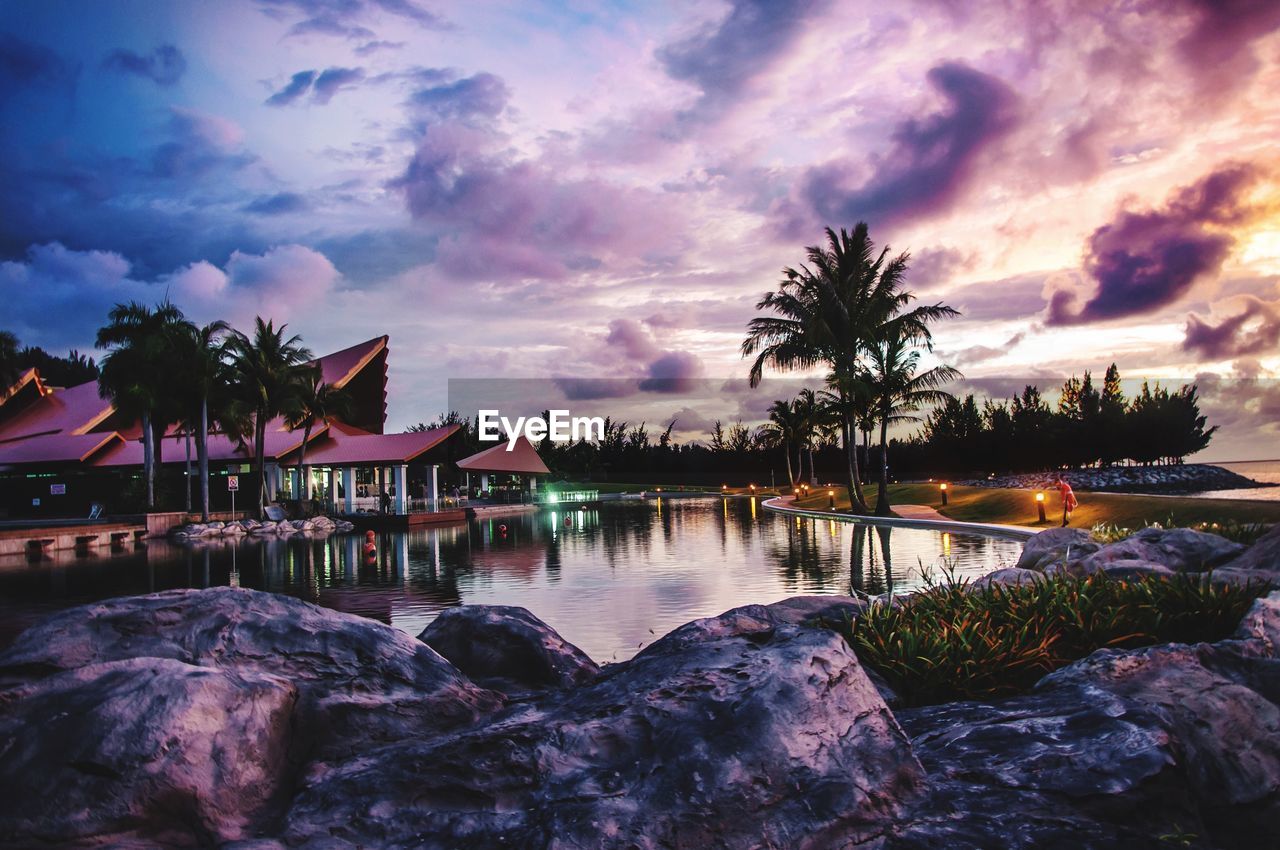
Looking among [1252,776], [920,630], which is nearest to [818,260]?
[920,630]

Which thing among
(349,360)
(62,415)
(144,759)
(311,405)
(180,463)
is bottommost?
(144,759)

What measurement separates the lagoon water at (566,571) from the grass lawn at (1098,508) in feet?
11.4

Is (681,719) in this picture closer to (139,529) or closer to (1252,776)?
(1252,776)

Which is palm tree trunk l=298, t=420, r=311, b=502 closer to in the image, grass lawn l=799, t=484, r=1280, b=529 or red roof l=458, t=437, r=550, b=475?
red roof l=458, t=437, r=550, b=475

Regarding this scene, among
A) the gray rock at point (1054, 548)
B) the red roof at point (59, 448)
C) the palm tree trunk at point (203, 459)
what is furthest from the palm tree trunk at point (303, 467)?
the gray rock at point (1054, 548)

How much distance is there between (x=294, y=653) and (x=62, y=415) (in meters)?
63.8

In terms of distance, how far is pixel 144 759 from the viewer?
150 inches

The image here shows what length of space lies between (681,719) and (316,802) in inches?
65.4

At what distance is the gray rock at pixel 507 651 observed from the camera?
6730mm

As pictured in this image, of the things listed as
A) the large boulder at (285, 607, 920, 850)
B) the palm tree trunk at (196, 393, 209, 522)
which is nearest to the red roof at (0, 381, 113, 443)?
the palm tree trunk at (196, 393, 209, 522)

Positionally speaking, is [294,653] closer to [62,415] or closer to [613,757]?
[613,757]

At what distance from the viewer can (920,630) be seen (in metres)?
7.12

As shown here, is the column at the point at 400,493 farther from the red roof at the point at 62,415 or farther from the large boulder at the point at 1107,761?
the large boulder at the point at 1107,761

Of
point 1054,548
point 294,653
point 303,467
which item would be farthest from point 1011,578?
point 303,467
